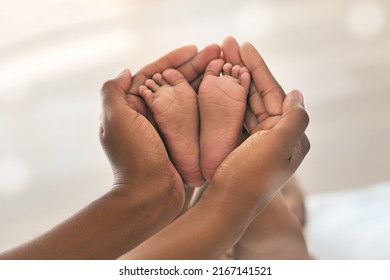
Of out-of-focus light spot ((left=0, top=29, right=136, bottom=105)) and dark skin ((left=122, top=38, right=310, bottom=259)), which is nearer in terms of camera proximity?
dark skin ((left=122, top=38, right=310, bottom=259))

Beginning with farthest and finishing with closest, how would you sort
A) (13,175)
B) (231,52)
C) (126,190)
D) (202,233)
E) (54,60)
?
(54,60), (13,175), (231,52), (126,190), (202,233)

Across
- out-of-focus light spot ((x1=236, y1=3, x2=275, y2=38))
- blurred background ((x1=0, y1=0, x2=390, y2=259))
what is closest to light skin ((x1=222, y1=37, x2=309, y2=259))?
blurred background ((x1=0, y1=0, x2=390, y2=259))

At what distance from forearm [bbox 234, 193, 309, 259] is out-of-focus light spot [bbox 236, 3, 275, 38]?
3.30 feet

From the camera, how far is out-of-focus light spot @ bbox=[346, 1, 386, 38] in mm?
2008

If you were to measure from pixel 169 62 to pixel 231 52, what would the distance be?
128 millimetres

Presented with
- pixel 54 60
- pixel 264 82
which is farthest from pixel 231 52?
pixel 54 60

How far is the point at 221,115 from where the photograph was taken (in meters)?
1.01

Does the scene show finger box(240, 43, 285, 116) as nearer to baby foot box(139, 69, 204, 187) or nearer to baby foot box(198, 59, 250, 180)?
baby foot box(198, 59, 250, 180)

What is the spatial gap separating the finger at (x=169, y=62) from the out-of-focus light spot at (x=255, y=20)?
35.7 inches

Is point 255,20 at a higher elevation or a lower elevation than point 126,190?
higher

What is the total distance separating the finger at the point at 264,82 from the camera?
984 mm

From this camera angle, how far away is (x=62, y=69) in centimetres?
198

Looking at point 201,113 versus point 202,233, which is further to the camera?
point 201,113

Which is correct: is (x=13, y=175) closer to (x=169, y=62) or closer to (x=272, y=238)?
(x=169, y=62)
